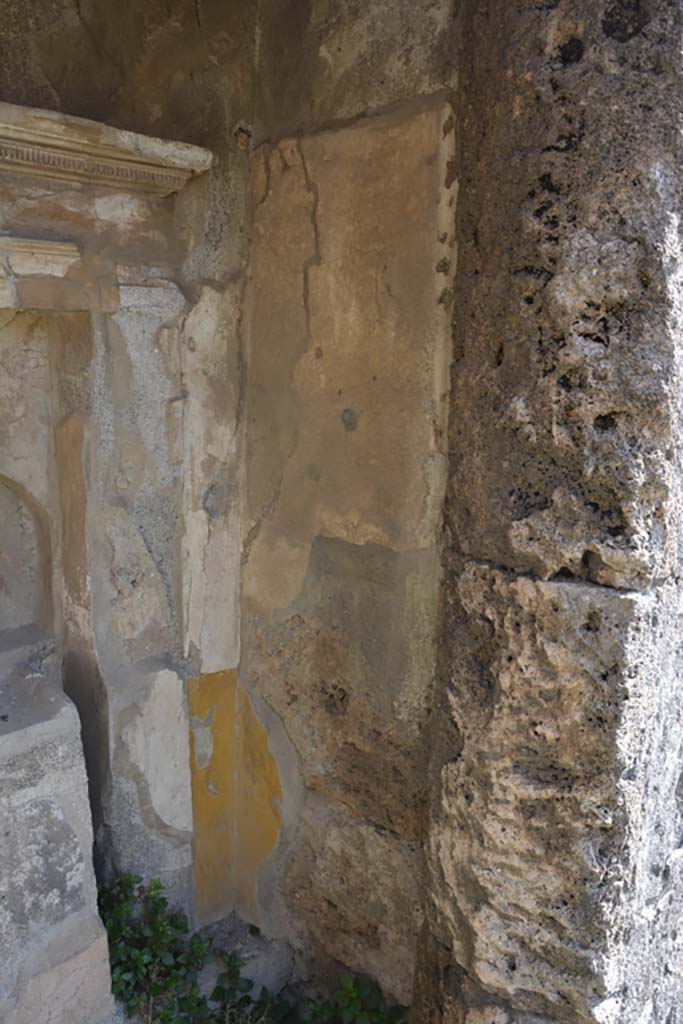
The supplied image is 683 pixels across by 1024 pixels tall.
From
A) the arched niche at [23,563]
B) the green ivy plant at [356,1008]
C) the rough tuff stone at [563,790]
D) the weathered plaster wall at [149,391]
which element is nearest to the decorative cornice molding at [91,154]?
the weathered plaster wall at [149,391]

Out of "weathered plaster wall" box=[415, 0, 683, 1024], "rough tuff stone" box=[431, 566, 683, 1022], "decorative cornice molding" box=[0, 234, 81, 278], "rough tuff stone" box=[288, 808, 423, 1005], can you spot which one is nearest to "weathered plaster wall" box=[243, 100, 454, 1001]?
"rough tuff stone" box=[288, 808, 423, 1005]

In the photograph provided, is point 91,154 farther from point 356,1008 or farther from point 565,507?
point 356,1008

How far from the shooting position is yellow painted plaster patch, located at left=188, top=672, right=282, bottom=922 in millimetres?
2193

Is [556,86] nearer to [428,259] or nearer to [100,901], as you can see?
[428,259]

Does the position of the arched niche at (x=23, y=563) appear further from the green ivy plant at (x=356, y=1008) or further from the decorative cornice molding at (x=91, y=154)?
the green ivy plant at (x=356, y=1008)

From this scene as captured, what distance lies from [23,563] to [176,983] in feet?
3.60

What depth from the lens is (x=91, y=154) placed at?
5.61 ft

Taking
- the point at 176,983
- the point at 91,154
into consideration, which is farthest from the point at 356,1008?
the point at 91,154

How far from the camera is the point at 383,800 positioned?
191cm

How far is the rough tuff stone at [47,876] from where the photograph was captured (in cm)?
179

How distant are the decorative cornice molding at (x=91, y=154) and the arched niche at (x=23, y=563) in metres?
0.76

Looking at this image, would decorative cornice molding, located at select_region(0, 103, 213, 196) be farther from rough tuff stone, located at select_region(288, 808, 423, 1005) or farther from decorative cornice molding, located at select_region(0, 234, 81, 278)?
rough tuff stone, located at select_region(288, 808, 423, 1005)

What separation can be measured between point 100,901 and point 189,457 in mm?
1121

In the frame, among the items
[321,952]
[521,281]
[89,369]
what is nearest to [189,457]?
[89,369]
